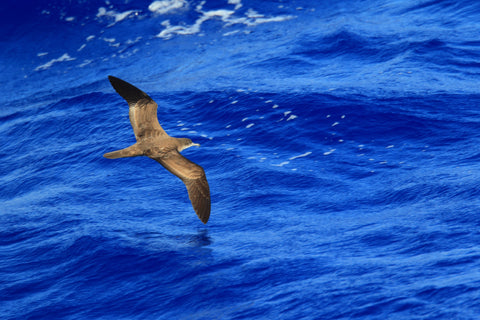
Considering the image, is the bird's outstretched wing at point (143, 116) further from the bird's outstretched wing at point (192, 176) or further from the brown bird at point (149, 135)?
the bird's outstretched wing at point (192, 176)

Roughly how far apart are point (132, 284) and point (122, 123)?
29.3ft

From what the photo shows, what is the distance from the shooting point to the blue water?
12617 millimetres

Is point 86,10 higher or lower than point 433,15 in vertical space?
higher

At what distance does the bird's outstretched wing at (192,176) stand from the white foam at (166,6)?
17964mm

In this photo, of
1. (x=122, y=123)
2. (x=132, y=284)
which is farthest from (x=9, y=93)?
(x=132, y=284)

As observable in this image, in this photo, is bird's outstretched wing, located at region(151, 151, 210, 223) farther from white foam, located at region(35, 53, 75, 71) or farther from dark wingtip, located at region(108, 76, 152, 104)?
white foam, located at region(35, 53, 75, 71)

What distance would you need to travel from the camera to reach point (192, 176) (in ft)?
40.3

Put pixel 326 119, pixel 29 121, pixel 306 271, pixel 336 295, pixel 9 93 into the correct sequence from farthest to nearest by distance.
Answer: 1. pixel 9 93
2. pixel 29 121
3. pixel 326 119
4. pixel 306 271
5. pixel 336 295

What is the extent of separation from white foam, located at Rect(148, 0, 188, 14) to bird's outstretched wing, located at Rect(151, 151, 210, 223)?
58.9 ft

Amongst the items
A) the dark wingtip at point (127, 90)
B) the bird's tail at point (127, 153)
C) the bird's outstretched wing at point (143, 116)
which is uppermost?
the dark wingtip at point (127, 90)

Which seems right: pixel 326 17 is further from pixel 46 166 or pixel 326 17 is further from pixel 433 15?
pixel 46 166

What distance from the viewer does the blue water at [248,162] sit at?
41.4 ft

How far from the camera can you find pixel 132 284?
13414 millimetres

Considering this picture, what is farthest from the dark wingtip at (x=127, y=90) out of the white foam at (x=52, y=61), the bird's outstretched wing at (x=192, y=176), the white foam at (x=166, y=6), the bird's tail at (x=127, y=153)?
the white foam at (x=166, y=6)
